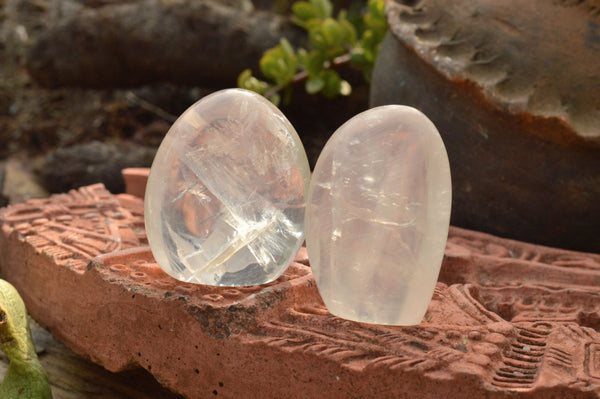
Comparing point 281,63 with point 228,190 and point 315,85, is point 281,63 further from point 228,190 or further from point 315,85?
point 228,190

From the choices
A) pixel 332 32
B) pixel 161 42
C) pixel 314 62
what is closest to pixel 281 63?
pixel 314 62

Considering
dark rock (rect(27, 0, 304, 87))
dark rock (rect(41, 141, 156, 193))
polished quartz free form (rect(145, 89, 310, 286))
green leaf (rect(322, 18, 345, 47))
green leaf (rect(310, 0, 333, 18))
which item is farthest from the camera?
dark rock (rect(27, 0, 304, 87))

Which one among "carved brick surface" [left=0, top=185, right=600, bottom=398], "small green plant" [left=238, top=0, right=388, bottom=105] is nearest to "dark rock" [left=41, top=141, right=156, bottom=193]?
"small green plant" [left=238, top=0, right=388, bottom=105]

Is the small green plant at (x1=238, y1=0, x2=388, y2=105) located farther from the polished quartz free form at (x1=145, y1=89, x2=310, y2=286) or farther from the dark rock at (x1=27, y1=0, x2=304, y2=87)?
the polished quartz free form at (x1=145, y1=89, x2=310, y2=286)

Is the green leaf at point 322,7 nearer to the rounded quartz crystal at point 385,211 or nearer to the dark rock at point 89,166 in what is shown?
the dark rock at point 89,166

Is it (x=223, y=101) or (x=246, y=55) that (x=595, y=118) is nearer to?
(x=223, y=101)
